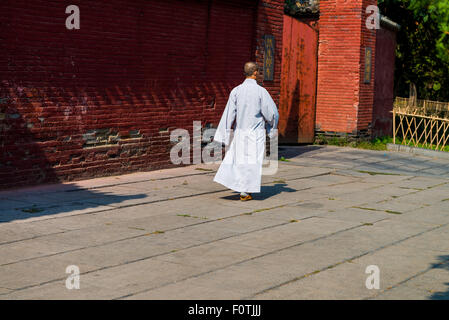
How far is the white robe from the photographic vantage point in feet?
29.1

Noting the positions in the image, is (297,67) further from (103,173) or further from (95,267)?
(95,267)

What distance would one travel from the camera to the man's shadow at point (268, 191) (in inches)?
357

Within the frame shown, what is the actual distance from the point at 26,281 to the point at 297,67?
→ 1110 cm

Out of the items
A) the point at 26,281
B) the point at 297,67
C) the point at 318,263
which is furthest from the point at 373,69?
the point at 26,281

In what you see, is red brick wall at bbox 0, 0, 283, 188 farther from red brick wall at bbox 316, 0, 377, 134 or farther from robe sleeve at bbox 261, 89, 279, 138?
red brick wall at bbox 316, 0, 377, 134

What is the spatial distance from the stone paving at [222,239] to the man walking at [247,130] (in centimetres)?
34

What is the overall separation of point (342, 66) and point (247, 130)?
24.8 ft

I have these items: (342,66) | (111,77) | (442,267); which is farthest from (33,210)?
(342,66)

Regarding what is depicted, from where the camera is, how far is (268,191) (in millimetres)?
9609

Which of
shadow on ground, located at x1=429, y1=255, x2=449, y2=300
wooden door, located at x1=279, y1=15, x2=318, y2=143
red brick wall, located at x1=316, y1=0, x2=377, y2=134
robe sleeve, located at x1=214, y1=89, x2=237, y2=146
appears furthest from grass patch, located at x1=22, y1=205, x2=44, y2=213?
red brick wall, located at x1=316, y1=0, x2=377, y2=134

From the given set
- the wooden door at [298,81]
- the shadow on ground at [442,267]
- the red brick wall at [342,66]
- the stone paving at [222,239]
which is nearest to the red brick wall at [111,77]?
the stone paving at [222,239]

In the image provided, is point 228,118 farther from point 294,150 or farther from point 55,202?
point 294,150

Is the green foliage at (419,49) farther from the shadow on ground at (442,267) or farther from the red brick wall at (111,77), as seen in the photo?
the shadow on ground at (442,267)

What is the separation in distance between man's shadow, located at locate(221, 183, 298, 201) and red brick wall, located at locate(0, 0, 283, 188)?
2156 millimetres
